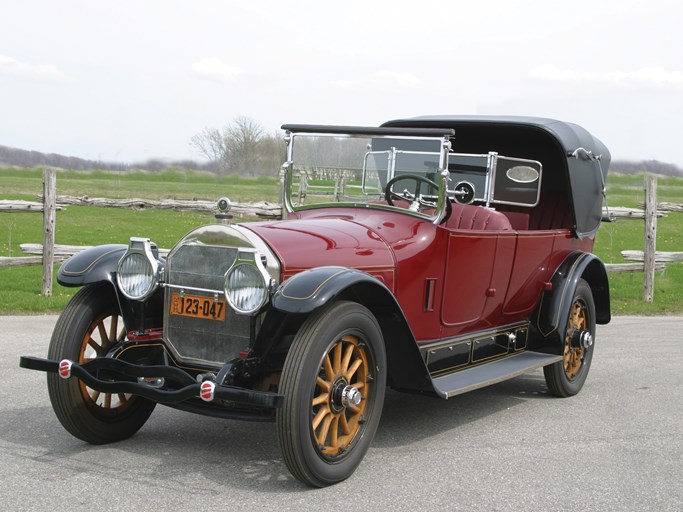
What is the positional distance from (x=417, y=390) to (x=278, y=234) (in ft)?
4.08

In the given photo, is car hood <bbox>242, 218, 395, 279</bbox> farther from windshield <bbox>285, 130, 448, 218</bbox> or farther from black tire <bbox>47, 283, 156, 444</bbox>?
black tire <bbox>47, 283, 156, 444</bbox>

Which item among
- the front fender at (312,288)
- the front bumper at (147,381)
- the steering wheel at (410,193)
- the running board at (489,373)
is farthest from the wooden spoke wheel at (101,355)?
the steering wheel at (410,193)

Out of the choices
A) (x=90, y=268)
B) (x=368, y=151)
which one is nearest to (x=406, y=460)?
(x=90, y=268)

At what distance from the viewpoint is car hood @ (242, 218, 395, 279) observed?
4.77 meters

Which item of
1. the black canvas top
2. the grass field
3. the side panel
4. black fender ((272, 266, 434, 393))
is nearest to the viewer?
black fender ((272, 266, 434, 393))

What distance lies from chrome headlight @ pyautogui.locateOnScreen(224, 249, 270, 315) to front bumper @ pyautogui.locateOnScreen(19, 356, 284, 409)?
45 centimetres

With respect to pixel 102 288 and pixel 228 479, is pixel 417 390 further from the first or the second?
pixel 102 288

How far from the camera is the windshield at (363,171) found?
5902mm

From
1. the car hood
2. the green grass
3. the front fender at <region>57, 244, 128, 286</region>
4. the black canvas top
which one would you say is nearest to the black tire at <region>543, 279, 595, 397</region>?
the black canvas top

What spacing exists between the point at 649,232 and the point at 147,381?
1028cm

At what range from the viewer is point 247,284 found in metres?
4.51

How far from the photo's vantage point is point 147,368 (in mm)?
4555

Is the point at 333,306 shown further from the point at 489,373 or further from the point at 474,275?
the point at 489,373

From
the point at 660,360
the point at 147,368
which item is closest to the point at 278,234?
the point at 147,368
